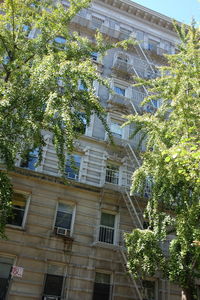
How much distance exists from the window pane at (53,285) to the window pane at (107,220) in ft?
11.8

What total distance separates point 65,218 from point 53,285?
3.15 m

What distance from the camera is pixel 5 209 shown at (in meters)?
8.58

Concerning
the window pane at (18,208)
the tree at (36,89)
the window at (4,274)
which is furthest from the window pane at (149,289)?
the tree at (36,89)

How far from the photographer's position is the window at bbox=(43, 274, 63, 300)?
42.9 feet

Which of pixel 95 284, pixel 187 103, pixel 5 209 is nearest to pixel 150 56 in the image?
pixel 187 103

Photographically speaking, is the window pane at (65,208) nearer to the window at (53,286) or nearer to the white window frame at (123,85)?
the window at (53,286)

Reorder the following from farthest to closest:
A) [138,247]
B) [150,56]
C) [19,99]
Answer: [150,56]
[138,247]
[19,99]

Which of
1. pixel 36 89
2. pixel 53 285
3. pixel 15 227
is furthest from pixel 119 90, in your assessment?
pixel 53 285

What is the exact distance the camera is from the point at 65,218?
49.3 feet

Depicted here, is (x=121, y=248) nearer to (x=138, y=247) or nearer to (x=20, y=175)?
(x=138, y=247)

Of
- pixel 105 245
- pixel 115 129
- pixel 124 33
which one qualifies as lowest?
pixel 105 245

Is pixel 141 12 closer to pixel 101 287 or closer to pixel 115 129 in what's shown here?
pixel 115 129

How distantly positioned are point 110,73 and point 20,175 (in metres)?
11.1

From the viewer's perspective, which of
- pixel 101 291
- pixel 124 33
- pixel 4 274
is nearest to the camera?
pixel 4 274
